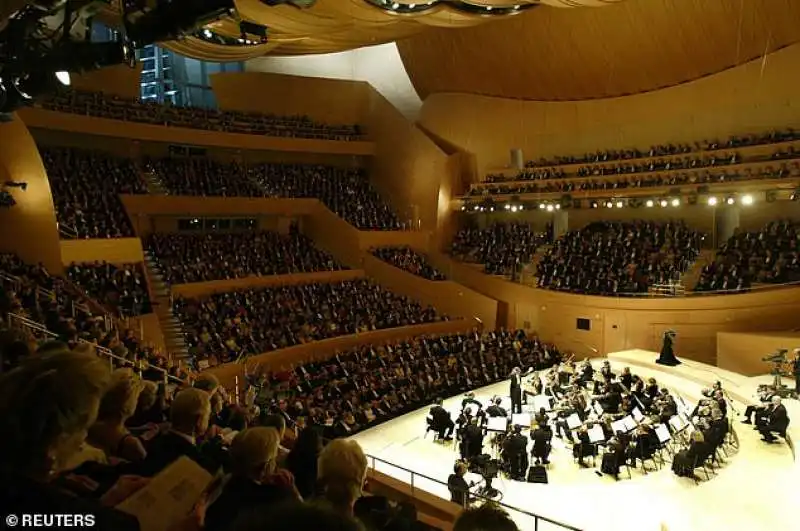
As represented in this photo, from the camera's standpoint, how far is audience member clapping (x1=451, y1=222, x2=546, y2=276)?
2016 centimetres

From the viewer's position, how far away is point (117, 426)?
8.09 feet

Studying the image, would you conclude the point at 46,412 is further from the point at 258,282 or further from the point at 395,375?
the point at 258,282

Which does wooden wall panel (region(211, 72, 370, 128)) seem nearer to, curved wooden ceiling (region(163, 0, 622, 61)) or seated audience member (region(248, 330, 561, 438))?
curved wooden ceiling (region(163, 0, 622, 61))

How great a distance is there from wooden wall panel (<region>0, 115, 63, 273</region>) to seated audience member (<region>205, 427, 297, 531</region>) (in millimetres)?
12752

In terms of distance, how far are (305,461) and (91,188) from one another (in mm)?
16122

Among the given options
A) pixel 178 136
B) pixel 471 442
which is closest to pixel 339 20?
pixel 178 136

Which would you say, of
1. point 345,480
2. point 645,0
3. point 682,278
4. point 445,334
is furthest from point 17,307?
point 645,0

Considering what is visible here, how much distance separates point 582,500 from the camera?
8383 millimetres

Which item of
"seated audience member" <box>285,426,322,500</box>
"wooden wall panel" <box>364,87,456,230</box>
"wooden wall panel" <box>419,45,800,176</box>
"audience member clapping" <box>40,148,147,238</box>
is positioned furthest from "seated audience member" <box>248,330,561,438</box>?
"wooden wall panel" <box>419,45,800,176</box>

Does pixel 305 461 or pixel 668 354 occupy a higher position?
pixel 305 461

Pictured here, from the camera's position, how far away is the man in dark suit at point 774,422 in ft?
31.1

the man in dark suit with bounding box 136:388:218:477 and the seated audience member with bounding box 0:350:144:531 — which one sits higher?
the seated audience member with bounding box 0:350:144:531

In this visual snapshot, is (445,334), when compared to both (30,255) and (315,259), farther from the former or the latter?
(30,255)

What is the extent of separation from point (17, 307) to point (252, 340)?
6.01 m
